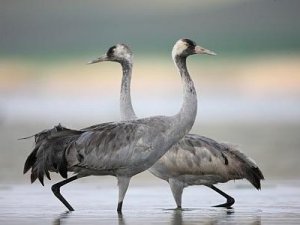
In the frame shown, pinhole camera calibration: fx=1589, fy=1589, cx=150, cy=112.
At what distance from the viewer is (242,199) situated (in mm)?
22188

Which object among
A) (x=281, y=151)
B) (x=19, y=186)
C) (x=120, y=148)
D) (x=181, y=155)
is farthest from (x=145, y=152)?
(x=281, y=151)

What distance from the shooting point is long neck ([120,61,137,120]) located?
22031 mm

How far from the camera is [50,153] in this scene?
1992 cm

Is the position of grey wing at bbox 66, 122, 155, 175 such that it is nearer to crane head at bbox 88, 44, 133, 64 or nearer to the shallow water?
the shallow water

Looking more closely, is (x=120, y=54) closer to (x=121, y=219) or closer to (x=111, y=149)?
(x=111, y=149)

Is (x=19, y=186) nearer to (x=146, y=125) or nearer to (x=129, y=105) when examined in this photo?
(x=129, y=105)

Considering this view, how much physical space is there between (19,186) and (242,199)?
12.6 feet

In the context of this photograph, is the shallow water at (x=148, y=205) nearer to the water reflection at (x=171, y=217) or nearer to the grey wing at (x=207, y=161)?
the water reflection at (x=171, y=217)

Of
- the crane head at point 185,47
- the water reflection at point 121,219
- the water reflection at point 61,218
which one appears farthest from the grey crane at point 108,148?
the crane head at point 185,47

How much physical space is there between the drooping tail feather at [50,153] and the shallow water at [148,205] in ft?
1.68

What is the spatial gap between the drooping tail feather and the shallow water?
1.68 ft

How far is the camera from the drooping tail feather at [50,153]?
19922 mm

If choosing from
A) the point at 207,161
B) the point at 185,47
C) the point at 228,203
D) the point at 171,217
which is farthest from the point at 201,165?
the point at 171,217

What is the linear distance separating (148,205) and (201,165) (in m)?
1.05
